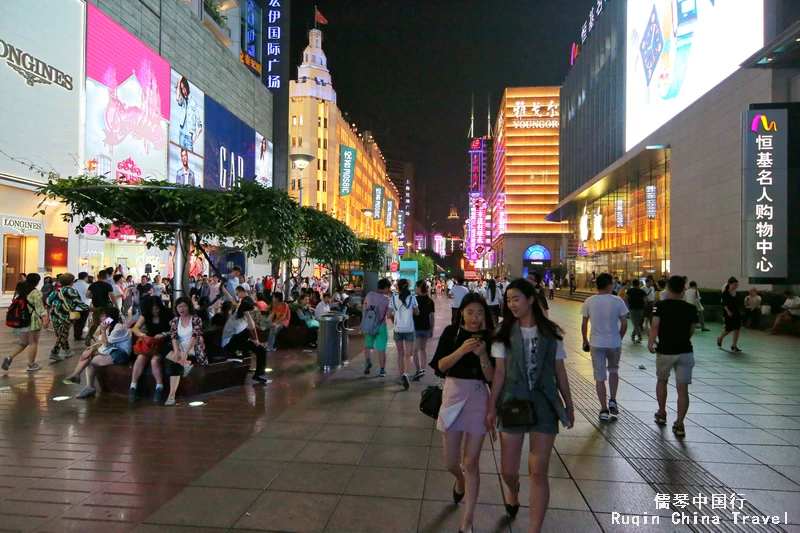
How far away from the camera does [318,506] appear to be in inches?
152

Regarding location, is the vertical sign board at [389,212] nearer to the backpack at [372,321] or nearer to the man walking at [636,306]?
the man walking at [636,306]

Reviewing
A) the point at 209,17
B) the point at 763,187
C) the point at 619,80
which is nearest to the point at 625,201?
the point at 619,80

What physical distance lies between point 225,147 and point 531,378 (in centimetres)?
3635

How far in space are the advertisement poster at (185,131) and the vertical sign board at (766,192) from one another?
2507cm

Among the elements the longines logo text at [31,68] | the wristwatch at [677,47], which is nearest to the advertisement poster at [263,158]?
the longines logo text at [31,68]

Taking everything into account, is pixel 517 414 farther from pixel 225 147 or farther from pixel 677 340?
pixel 225 147

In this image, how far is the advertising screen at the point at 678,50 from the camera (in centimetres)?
2094

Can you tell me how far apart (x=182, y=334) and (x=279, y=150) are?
41763mm

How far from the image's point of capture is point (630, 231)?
1457 inches

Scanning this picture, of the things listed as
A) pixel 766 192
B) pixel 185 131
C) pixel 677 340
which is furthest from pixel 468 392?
pixel 185 131

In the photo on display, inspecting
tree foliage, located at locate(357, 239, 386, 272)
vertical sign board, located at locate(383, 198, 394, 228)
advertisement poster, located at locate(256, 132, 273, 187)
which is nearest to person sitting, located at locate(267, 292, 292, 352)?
tree foliage, located at locate(357, 239, 386, 272)

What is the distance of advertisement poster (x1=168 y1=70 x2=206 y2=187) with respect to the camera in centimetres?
2936

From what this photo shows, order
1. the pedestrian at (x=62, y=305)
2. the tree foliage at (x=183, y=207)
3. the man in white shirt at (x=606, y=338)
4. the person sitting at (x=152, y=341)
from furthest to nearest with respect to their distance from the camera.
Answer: the pedestrian at (x=62, y=305) → the tree foliage at (x=183, y=207) → the person sitting at (x=152, y=341) → the man in white shirt at (x=606, y=338)

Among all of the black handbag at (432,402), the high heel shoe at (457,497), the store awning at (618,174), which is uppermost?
the store awning at (618,174)
